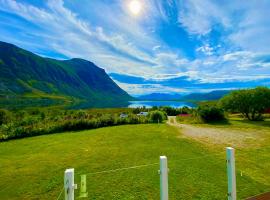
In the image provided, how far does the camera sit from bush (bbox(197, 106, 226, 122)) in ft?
68.2

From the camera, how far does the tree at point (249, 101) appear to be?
20.1 meters

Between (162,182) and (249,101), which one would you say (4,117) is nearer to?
(162,182)

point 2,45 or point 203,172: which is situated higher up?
point 2,45

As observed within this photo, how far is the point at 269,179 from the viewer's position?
18.1ft

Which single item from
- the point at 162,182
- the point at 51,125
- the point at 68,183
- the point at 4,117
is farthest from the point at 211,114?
the point at 4,117

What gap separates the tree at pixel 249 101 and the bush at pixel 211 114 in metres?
1.85

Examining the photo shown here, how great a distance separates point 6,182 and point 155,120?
16574 mm

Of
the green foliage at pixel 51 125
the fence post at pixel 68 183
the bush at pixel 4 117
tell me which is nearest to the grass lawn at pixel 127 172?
the fence post at pixel 68 183

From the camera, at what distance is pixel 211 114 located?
20.9 meters

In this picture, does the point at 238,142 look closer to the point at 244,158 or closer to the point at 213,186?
the point at 244,158

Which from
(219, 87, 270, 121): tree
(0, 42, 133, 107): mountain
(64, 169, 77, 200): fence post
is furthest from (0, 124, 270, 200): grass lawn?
(0, 42, 133, 107): mountain

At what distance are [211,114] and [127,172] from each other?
56.1ft

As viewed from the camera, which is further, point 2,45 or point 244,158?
point 2,45

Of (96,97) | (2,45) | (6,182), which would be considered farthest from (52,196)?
(2,45)
